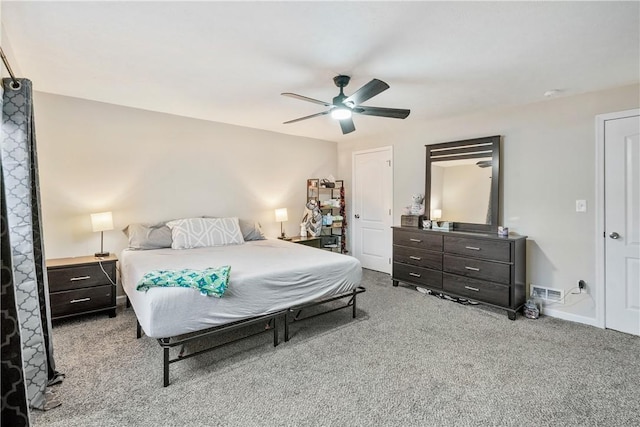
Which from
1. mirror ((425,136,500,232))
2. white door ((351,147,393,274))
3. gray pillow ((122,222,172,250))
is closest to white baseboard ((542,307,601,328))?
mirror ((425,136,500,232))

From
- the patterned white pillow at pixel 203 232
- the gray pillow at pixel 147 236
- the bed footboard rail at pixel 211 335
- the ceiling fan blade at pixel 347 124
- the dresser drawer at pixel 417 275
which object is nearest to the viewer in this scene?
the bed footboard rail at pixel 211 335

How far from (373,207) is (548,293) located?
271cm

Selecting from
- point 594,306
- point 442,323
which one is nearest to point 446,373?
point 442,323

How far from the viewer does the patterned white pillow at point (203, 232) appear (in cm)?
371

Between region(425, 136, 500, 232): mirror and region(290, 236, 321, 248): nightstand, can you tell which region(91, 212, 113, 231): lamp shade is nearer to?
region(290, 236, 321, 248): nightstand

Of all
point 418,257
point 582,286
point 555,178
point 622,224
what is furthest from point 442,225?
point 622,224

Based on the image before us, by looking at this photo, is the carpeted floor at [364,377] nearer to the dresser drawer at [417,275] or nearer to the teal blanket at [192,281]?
the teal blanket at [192,281]

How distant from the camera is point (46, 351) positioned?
6.73 ft

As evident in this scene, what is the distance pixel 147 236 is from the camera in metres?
3.60

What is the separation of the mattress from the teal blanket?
40 mm

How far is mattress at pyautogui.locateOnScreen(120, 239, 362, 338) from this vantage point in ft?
6.84

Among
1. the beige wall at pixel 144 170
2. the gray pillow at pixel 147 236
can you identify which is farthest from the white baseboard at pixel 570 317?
the gray pillow at pixel 147 236

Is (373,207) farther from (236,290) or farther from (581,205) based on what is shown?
(236,290)

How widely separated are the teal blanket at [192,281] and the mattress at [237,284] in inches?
1.6
